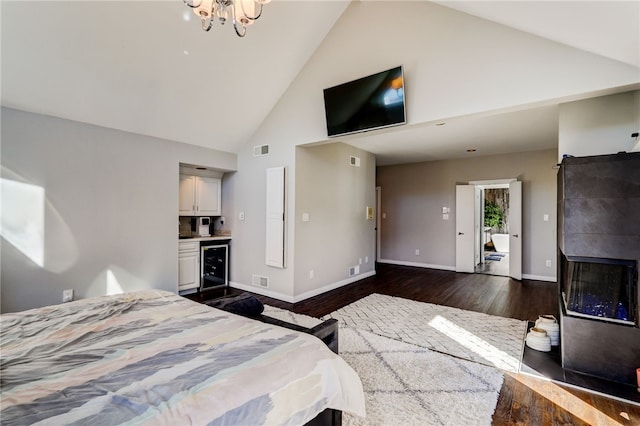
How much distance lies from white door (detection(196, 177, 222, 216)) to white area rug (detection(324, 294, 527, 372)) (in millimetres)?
2957

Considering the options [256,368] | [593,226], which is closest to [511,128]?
[593,226]

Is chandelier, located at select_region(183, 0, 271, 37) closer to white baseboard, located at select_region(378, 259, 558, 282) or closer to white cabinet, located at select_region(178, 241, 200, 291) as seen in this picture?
white cabinet, located at select_region(178, 241, 200, 291)

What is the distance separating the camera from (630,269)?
7.36 ft

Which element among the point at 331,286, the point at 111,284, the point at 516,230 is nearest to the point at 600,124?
the point at 516,230

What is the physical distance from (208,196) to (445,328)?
4296 mm

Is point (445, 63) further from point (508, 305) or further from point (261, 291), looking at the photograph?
point (261, 291)

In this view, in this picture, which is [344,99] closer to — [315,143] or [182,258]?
A: [315,143]

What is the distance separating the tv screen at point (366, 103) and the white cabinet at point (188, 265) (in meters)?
2.90

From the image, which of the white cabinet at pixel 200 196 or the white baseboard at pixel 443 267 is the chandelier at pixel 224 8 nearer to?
the white cabinet at pixel 200 196

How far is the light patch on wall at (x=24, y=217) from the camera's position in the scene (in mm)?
3049

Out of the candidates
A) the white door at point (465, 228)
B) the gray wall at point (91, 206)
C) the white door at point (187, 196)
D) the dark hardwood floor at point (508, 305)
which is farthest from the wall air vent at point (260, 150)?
the white door at point (465, 228)

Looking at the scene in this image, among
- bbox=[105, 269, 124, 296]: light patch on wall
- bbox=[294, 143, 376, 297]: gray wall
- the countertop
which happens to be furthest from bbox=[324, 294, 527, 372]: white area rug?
bbox=[105, 269, 124, 296]: light patch on wall

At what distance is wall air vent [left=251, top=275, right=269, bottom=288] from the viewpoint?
4727 mm

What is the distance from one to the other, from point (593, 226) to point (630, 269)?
0.40m
